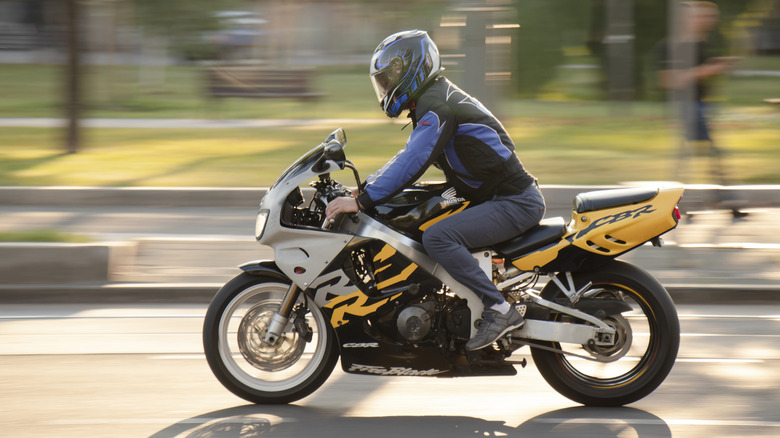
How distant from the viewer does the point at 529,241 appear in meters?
4.84

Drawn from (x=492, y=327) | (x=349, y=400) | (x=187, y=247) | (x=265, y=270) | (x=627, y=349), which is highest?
(x=265, y=270)

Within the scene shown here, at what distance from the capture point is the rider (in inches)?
184

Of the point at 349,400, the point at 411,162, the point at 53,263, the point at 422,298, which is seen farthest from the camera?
the point at 53,263

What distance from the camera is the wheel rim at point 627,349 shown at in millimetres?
4918

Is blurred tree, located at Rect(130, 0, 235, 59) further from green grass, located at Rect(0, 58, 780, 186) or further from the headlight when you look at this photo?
the headlight

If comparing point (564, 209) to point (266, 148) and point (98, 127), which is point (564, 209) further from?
point (98, 127)

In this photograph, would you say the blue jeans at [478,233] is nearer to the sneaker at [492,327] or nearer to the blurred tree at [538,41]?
the sneaker at [492,327]

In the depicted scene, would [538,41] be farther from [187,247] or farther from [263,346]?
[263,346]

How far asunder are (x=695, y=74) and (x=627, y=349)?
531 cm

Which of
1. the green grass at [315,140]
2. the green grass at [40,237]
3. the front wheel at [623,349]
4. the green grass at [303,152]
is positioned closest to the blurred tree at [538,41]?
the green grass at [315,140]

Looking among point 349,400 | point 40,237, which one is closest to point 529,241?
point 349,400

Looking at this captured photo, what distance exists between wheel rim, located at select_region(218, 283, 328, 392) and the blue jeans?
2.44 feet

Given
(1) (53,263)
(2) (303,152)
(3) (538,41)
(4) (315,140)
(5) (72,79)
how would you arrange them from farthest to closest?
(3) (538,41) < (4) (315,140) < (2) (303,152) < (5) (72,79) < (1) (53,263)

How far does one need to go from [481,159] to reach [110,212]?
7449 mm
